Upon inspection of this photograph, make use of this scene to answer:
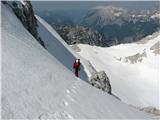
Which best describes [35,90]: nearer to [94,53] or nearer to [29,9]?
[29,9]

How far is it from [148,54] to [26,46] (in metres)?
78.1

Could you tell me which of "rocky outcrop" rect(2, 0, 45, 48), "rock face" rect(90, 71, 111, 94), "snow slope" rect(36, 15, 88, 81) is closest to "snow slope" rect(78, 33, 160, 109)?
"snow slope" rect(36, 15, 88, 81)

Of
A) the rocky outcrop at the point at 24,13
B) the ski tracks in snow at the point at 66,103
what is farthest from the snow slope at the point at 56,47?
the ski tracks in snow at the point at 66,103

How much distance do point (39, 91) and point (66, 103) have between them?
2.02 m

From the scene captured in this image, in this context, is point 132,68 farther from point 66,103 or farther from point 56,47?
point 66,103

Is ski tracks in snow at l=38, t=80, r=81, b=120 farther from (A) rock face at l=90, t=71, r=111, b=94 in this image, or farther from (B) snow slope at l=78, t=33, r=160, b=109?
(B) snow slope at l=78, t=33, r=160, b=109

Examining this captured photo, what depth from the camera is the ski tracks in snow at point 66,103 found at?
2431 centimetres

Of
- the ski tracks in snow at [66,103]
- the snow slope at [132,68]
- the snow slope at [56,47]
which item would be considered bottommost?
the snow slope at [132,68]

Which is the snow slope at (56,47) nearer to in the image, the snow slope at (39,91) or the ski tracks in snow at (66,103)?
the snow slope at (39,91)

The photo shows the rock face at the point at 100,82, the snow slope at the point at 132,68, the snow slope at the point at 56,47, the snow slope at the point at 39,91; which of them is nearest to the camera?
the snow slope at the point at 39,91

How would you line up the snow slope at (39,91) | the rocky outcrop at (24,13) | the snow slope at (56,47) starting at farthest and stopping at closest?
the snow slope at (56,47)
the rocky outcrop at (24,13)
the snow slope at (39,91)

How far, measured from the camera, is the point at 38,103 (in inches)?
1002

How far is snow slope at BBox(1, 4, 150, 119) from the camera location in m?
24.3

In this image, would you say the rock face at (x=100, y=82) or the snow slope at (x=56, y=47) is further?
the snow slope at (x=56, y=47)
